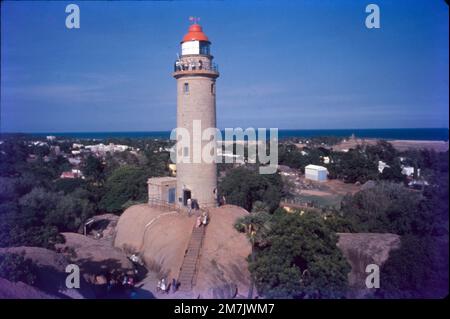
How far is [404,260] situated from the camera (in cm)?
1334

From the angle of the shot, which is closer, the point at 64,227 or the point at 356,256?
the point at 356,256

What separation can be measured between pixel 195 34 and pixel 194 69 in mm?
1861

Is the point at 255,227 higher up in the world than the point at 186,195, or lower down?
lower down

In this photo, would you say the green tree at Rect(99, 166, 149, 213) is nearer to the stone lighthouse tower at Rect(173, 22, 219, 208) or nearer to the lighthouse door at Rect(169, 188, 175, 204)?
the lighthouse door at Rect(169, 188, 175, 204)

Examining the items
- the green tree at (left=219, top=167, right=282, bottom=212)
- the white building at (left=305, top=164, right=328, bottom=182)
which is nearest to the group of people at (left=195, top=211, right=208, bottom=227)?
the green tree at (left=219, top=167, right=282, bottom=212)

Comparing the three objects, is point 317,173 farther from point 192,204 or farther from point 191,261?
point 191,261

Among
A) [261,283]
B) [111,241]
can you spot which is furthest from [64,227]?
[261,283]

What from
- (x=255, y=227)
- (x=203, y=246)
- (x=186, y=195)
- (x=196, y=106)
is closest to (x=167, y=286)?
(x=203, y=246)

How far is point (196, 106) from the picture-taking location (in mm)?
20797

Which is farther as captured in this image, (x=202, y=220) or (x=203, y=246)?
(x=202, y=220)

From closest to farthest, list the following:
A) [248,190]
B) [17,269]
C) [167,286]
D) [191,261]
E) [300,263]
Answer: [17,269]
[300,263]
[167,286]
[191,261]
[248,190]
